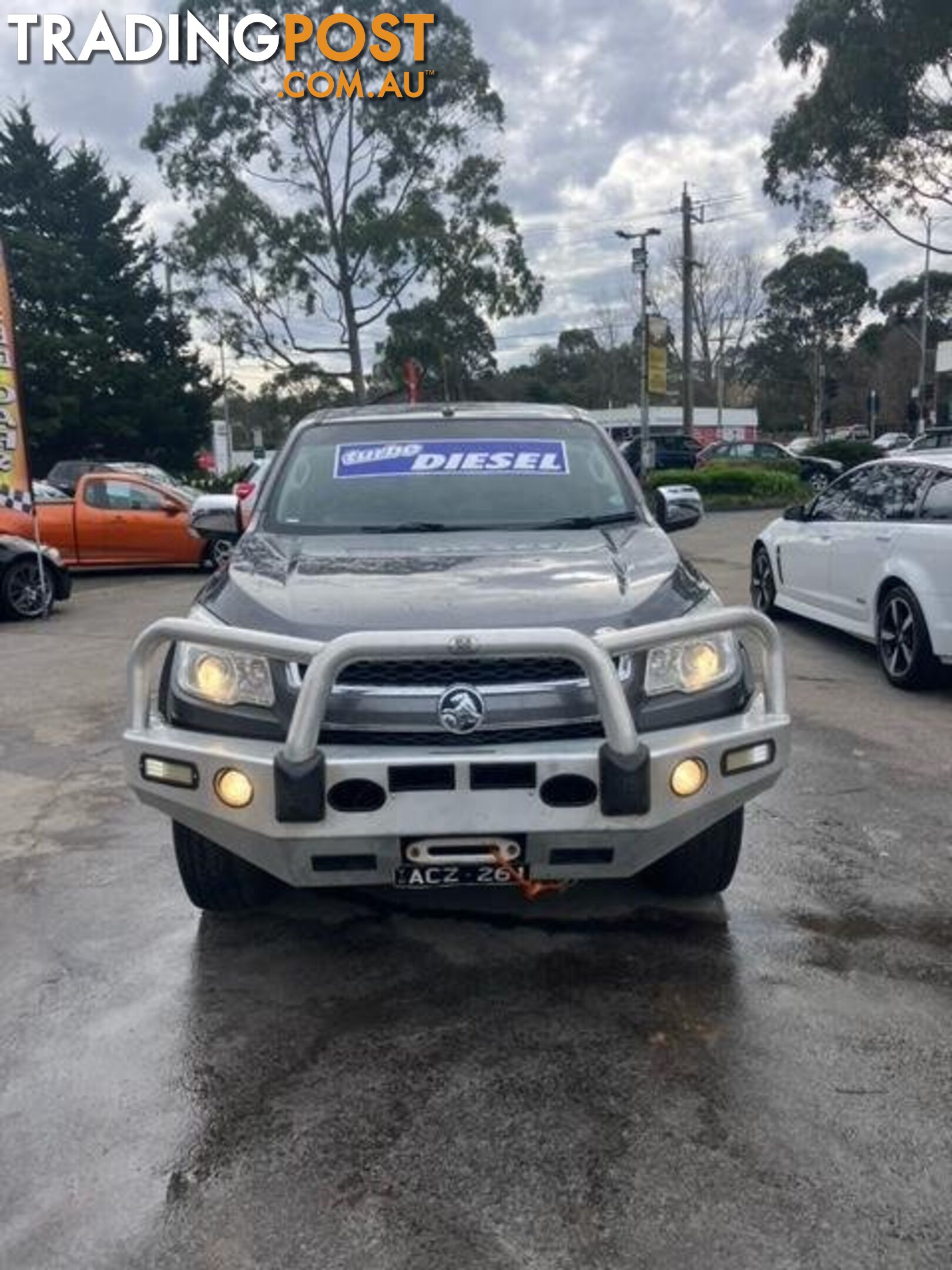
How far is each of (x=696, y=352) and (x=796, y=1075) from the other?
244ft

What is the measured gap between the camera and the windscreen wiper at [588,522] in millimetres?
4266

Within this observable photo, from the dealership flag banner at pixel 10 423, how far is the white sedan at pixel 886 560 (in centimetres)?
734

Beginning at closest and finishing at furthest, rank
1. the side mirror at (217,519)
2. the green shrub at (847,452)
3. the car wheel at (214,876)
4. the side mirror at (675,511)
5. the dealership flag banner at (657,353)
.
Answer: the car wheel at (214,876)
the side mirror at (675,511)
the side mirror at (217,519)
the dealership flag banner at (657,353)
the green shrub at (847,452)

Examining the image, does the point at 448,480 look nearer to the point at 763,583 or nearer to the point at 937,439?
the point at 763,583

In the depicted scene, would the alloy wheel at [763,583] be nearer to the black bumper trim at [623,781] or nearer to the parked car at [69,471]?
the black bumper trim at [623,781]

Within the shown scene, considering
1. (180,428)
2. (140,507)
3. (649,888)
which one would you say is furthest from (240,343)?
(649,888)

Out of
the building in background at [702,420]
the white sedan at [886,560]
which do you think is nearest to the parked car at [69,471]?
the white sedan at [886,560]

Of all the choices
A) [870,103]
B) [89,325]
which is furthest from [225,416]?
[870,103]

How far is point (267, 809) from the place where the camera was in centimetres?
295

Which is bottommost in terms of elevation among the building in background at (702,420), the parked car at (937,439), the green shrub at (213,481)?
the green shrub at (213,481)

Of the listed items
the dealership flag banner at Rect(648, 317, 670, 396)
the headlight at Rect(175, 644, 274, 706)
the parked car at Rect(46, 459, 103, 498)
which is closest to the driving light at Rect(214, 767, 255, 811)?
the headlight at Rect(175, 644, 274, 706)

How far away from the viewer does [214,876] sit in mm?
3686

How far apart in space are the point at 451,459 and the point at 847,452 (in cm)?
3147

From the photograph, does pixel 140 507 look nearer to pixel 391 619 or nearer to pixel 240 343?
pixel 391 619
